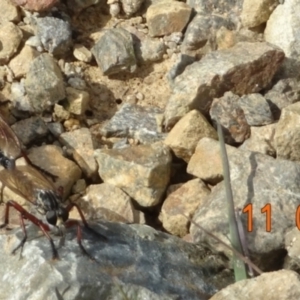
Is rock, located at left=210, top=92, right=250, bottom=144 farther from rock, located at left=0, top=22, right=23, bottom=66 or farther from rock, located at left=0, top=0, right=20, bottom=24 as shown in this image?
rock, located at left=0, top=0, right=20, bottom=24

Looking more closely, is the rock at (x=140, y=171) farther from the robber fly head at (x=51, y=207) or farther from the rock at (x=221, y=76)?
the robber fly head at (x=51, y=207)

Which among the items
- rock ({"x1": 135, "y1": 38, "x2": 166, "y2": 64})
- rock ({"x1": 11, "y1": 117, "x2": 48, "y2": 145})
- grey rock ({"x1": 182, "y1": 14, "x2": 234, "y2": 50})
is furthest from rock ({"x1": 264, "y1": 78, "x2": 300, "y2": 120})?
rock ({"x1": 11, "y1": 117, "x2": 48, "y2": 145})

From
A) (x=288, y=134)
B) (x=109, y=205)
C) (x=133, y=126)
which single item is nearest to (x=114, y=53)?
(x=133, y=126)

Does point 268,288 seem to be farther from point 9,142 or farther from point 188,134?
point 9,142

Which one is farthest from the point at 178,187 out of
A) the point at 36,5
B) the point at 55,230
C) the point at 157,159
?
the point at 36,5

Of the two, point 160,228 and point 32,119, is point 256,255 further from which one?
point 32,119

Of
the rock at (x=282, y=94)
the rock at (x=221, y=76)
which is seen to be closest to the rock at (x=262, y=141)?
the rock at (x=282, y=94)
